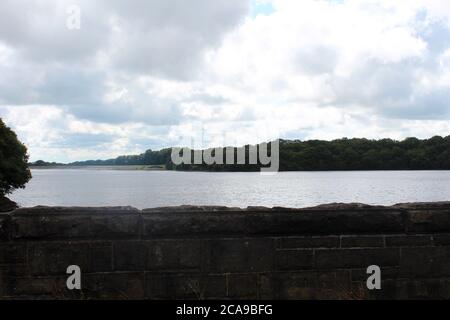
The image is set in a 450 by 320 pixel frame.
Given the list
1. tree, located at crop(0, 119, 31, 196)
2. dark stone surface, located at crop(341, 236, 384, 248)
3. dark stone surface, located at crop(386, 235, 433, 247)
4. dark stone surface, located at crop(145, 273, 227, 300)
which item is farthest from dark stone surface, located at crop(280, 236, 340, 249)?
tree, located at crop(0, 119, 31, 196)

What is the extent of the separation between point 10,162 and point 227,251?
5363 centimetres

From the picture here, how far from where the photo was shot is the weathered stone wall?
5.84m

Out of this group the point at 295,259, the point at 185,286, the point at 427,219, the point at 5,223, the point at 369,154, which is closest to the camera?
the point at 5,223

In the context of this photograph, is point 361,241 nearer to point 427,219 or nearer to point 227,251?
point 427,219

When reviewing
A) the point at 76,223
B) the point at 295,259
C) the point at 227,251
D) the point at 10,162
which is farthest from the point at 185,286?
the point at 10,162

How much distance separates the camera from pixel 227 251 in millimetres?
6012

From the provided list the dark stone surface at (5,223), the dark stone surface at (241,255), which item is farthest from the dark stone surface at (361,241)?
the dark stone surface at (5,223)

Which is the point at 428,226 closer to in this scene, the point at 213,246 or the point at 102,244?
the point at 213,246

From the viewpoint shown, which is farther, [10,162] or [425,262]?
[10,162]

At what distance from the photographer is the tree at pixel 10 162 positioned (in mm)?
54094
